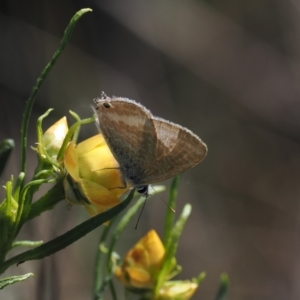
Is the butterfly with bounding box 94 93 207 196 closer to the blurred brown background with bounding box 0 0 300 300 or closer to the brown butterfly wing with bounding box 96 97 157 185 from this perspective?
the brown butterfly wing with bounding box 96 97 157 185

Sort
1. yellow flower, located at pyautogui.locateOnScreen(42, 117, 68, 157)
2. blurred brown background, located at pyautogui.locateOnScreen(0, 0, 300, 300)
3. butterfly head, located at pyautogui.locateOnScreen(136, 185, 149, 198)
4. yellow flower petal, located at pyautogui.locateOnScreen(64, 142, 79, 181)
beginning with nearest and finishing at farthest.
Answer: yellow flower petal, located at pyautogui.locateOnScreen(64, 142, 79, 181) → yellow flower, located at pyautogui.locateOnScreen(42, 117, 68, 157) → butterfly head, located at pyautogui.locateOnScreen(136, 185, 149, 198) → blurred brown background, located at pyautogui.locateOnScreen(0, 0, 300, 300)

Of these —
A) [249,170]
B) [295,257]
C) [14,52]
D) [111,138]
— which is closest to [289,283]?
[295,257]

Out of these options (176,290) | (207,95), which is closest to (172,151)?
(176,290)

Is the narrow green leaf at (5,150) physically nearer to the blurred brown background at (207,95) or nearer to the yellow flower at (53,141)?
the yellow flower at (53,141)

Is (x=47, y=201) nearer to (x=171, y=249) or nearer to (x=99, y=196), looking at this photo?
(x=99, y=196)

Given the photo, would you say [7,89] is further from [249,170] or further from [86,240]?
[249,170]

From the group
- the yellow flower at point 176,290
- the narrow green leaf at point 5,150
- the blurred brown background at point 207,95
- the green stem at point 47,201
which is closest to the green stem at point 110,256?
the yellow flower at point 176,290

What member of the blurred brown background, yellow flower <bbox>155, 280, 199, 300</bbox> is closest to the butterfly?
yellow flower <bbox>155, 280, 199, 300</bbox>
